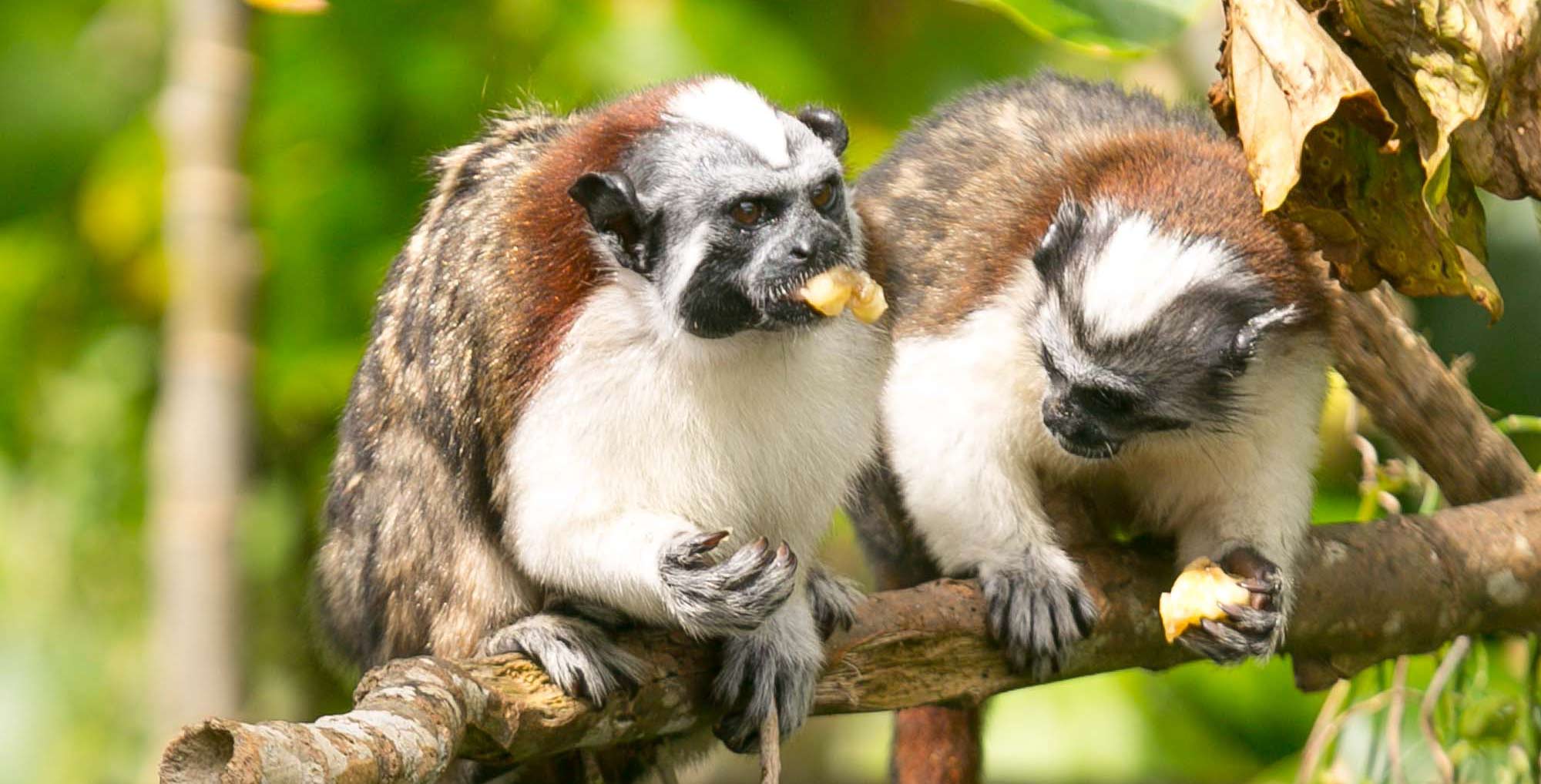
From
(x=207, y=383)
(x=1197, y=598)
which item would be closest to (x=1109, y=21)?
(x=1197, y=598)

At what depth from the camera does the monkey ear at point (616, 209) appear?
301 cm

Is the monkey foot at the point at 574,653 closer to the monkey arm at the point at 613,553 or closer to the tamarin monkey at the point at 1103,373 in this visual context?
the monkey arm at the point at 613,553

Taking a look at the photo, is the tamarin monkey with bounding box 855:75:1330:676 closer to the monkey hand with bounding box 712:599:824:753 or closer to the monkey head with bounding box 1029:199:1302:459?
the monkey head with bounding box 1029:199:1302:459

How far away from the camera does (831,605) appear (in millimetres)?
3465

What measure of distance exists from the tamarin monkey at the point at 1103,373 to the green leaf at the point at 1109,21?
1.31ft

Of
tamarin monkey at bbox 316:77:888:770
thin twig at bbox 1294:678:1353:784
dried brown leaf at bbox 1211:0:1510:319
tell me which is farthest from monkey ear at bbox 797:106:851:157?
thin twig at bbox 1294:678:1353:784

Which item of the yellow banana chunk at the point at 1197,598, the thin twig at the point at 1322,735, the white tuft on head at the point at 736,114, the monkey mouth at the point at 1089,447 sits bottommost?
the thin twig at the point at 1322,735

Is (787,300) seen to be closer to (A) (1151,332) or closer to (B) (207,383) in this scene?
(A) (1151,332)

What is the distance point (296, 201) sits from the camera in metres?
6.36

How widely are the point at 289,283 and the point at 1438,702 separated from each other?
4188 mm

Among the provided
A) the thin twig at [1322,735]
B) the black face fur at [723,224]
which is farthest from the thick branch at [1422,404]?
the black face fur at [723,224]

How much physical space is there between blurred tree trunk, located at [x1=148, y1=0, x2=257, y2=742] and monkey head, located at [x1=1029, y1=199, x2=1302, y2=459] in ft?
6.46

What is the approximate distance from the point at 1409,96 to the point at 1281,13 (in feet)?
1.01

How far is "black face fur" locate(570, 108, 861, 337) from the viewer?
2984 millimetres
